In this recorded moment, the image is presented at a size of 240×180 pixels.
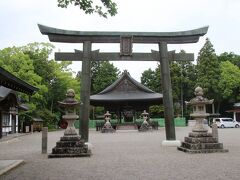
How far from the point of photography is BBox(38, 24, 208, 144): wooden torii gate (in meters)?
17.3

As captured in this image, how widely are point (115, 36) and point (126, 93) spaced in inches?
943

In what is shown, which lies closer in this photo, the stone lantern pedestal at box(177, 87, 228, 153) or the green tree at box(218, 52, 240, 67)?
the stone lantern pedestal at box(177, 87, 228, 153)

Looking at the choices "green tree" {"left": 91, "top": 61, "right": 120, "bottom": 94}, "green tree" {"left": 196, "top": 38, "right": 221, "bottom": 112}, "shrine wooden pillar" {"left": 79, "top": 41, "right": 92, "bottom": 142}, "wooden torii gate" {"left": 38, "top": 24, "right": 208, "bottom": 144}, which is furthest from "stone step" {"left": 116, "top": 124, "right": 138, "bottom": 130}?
"shrine wooden pillar" {"left": 79, "top": 41, "right": 92, "bottom": 142}

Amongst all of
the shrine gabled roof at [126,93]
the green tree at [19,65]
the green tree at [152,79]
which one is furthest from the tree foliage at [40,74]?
the green tree at [152,79]

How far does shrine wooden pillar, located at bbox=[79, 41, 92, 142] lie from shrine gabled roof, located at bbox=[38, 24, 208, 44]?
1.56ft

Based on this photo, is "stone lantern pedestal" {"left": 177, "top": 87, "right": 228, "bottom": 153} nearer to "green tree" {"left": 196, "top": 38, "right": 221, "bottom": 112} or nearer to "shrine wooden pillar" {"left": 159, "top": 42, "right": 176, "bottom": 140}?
"shrine wooden pillar" {"left": 159, "top": 42, "right": 176, "bottom": 140}

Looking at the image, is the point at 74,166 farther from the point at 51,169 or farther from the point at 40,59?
the point at 40,59

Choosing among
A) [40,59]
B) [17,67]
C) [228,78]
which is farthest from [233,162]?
[228,78]

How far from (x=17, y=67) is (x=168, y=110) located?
2284 centimetres

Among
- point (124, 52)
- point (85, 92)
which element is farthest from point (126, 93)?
point (85, 92)

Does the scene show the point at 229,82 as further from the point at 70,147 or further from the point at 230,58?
the point at 70,147

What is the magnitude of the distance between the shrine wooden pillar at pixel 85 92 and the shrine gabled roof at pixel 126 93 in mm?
22122

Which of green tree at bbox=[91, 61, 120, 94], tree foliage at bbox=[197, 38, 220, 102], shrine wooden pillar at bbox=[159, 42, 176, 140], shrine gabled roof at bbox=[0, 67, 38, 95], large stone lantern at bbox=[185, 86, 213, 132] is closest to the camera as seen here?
shrine gabled roof at bbox=[0, 67, 38, 95]

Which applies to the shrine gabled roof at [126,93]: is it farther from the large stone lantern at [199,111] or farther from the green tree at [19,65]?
the large stone lantern at [199,111]
